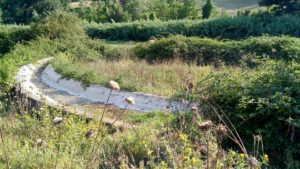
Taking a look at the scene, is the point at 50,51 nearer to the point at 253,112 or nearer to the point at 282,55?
the point at 282,55

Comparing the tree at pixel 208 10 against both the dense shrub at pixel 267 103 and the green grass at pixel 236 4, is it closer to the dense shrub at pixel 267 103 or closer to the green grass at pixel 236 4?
the green grass at pixel 236 4

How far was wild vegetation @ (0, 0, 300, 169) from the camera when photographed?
433 centimetres

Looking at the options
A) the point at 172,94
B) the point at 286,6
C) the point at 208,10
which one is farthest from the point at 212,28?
the point at 172,94

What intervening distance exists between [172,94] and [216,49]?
29.1ft

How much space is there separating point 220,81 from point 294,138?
55.1 inches

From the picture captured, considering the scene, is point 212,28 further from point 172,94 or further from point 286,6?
point 172,94

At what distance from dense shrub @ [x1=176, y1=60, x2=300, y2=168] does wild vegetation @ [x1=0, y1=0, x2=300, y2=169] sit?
0.01 metres

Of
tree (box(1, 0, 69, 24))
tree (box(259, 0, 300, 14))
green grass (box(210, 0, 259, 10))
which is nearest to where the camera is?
tree (box(259, 0, 300, 14))

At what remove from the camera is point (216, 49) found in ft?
54.5

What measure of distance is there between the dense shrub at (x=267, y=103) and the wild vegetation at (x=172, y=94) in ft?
0.05

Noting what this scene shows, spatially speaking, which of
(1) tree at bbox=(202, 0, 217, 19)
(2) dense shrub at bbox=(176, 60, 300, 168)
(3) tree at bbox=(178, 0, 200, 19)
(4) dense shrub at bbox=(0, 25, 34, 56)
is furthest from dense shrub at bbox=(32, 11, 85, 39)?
(3) tree at bbox=(178, 0, 200, 19)

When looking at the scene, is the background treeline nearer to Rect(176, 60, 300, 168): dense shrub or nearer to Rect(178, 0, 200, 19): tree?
Rect(178, 0, 200, 19): tree

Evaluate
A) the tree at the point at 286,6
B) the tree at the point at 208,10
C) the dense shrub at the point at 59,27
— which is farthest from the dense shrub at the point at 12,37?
the tree at the point at 208,10

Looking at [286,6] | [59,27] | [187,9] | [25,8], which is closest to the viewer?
[59,27]
